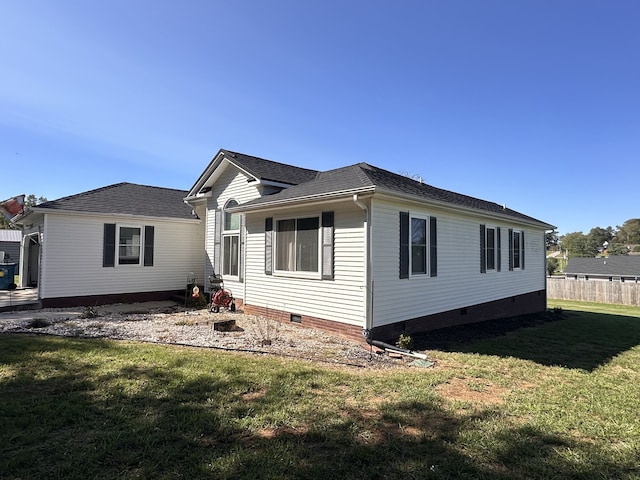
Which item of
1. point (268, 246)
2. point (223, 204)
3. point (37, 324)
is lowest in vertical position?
point (37, 324)

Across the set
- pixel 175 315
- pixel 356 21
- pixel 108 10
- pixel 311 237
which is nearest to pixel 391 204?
pixel 311 237

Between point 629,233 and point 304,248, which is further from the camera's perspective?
point 629,233

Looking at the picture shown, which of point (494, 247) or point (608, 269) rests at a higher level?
point (494, 247)

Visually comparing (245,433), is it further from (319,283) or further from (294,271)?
(294,271)

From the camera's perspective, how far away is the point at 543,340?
9.20 meters

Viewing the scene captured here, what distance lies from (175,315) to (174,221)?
4493 millimetres

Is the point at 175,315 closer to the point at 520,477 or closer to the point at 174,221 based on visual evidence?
the point at 174,221

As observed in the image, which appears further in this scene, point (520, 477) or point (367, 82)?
point (367, 82)

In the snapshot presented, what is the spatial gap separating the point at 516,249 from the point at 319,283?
9.44 m

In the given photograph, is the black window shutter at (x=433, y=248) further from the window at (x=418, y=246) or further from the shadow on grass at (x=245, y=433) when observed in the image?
the shadow on grass at (x=245, y=433)

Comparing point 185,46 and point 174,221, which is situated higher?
point 185,46

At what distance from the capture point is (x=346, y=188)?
24.6ft

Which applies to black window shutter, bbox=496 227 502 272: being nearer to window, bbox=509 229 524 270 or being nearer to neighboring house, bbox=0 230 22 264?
window, bbox=509 229 524 270

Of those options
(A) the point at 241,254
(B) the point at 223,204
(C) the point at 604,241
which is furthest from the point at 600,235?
(A) the point at 241,254
